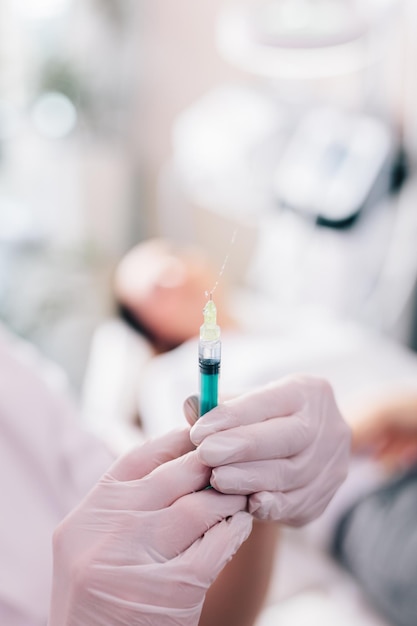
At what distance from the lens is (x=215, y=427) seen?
644mm

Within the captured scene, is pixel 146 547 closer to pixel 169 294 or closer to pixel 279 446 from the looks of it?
pixel 279 446

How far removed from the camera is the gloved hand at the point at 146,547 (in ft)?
1.99

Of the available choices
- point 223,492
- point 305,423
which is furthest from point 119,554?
point 305,423

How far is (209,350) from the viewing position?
60 cm

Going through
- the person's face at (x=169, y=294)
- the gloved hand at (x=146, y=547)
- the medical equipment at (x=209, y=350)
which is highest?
the medical equipment at (x=209, y=350)

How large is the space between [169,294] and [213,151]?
1.33ft

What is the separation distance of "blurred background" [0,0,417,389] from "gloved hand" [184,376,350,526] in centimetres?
98

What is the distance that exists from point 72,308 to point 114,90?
1.38 meters

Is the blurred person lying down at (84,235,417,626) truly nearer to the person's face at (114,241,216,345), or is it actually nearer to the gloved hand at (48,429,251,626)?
the person's face at (114,241,216,345)

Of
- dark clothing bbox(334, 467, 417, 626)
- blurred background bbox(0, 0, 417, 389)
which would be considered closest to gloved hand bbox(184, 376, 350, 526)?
dark clothing bbox(334, 467, 417, 626)

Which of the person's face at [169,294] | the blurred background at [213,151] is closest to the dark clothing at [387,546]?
the blurred background at [213,151]

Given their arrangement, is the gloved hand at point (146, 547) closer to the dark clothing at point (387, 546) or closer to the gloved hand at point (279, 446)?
the gloved hand at point (279, 446)

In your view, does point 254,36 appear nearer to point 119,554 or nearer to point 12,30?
point 119,554

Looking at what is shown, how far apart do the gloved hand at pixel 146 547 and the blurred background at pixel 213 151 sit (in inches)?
44.1
